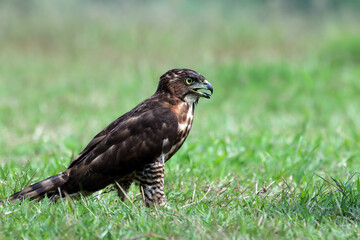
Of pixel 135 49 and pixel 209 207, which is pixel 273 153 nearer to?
pixel 209 207

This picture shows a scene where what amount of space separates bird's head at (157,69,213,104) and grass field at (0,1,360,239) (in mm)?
652

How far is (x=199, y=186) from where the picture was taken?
437 cm

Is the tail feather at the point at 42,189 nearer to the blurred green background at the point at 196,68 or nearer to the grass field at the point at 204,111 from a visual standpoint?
the grass field at the point at 204,111

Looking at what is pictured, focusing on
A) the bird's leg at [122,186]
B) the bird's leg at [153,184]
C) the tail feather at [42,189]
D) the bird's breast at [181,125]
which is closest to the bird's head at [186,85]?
the bird's breast at [181,125]

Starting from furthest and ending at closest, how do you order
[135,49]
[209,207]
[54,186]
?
[135,49] < [54,186] < [209,207]

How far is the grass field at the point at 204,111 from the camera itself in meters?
3.38

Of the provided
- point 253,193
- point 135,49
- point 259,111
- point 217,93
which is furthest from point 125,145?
point 135,49

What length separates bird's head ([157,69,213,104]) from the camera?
4.21m

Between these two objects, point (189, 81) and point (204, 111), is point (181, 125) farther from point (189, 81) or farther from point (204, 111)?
point (204, 111)

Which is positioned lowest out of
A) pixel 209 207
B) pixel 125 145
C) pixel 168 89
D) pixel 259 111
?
pixel 259 111

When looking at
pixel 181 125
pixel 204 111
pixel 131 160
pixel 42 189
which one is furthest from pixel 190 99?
pixel 204 111

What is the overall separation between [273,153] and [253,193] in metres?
1.70

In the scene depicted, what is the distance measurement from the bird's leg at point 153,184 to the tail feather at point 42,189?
516 millimetres

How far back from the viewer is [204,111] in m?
8.73
